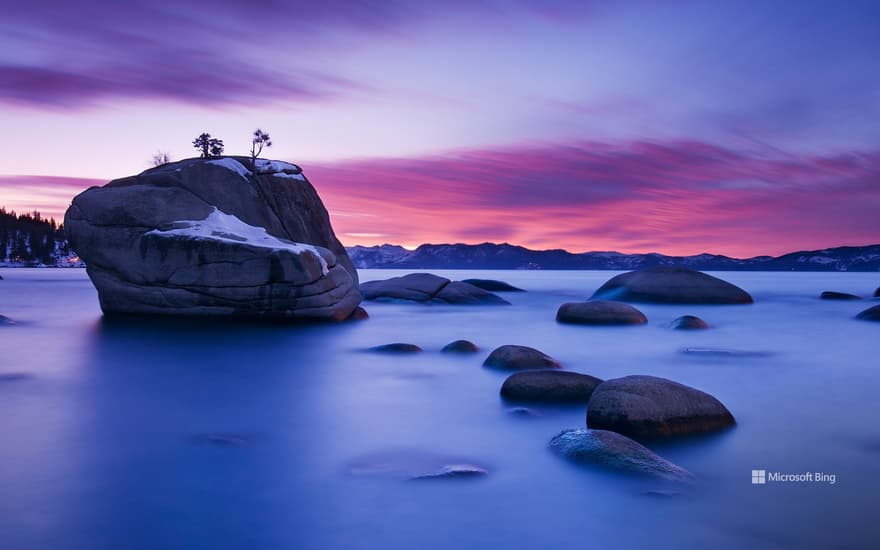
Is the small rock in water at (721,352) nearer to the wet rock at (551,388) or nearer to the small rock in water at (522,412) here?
the wet rock at (551,388)

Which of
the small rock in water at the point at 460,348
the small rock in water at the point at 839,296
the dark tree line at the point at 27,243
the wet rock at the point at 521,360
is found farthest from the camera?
the dark tree line at the point at 27,243

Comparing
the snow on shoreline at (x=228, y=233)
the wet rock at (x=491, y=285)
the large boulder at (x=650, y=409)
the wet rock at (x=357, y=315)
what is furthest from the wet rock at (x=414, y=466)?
the wet rock at (x=491, y=285)

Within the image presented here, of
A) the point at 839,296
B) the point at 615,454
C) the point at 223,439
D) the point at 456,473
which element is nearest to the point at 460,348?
the point at 223,439

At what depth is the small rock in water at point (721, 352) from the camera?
14664 mm

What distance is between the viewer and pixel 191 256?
18062mm

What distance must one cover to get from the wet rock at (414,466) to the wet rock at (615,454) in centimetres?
91

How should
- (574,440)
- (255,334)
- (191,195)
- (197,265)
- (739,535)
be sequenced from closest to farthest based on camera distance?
(739,535) < (574,440) < (255,334) < (197,265) < (191,195)

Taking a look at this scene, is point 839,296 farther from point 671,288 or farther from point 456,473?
point 456,473

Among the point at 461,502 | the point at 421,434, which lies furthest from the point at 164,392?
the point at 461,502

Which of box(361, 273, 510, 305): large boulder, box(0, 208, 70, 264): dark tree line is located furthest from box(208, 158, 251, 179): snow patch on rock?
box(0, 208, 70, 264): dark tree line

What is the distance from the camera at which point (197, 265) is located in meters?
18.1

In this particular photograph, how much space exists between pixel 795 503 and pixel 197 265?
650 inches

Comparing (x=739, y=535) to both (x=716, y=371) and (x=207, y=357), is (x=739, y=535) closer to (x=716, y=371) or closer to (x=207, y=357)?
(x=716, y=371)

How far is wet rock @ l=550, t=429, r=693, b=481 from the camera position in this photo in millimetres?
5527
